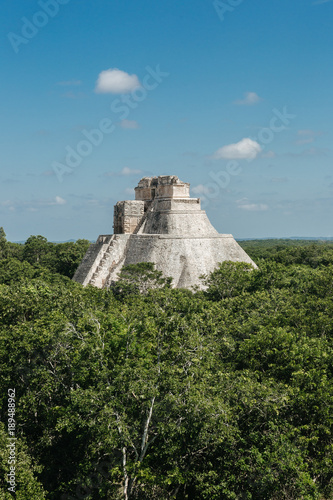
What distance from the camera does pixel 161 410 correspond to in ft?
37.4

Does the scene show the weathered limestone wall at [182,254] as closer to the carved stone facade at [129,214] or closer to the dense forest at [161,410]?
the carved stone facade at [129,214]

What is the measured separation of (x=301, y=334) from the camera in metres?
17.2

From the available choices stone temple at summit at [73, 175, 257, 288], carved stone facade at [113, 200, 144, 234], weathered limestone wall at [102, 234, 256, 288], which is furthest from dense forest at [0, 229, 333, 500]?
carved stone facade at [113, 200, 144, 234]

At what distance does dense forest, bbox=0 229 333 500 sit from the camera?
36.3 feet

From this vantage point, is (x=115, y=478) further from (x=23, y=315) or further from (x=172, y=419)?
(x=23, y=315)

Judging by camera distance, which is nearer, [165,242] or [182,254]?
[182,254]

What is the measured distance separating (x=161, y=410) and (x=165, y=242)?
22349 millimetres

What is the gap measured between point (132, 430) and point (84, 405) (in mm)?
1390

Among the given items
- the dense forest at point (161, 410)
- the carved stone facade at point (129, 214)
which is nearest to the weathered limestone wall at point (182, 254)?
the carved stone facade at point (129, 214)

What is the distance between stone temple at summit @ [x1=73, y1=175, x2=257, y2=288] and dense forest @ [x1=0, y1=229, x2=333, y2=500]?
1562 cm

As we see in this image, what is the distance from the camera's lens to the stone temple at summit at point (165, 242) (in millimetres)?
32531

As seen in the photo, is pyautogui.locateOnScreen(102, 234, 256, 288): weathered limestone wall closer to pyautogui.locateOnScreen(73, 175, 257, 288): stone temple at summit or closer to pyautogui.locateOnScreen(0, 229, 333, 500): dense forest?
pyautogui.locateOnScreen(73, 175, 257, 288): stone temple at summit

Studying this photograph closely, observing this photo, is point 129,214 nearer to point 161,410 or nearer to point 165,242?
point 165,242

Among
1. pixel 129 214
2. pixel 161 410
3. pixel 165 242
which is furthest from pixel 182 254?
pixel 161 410
